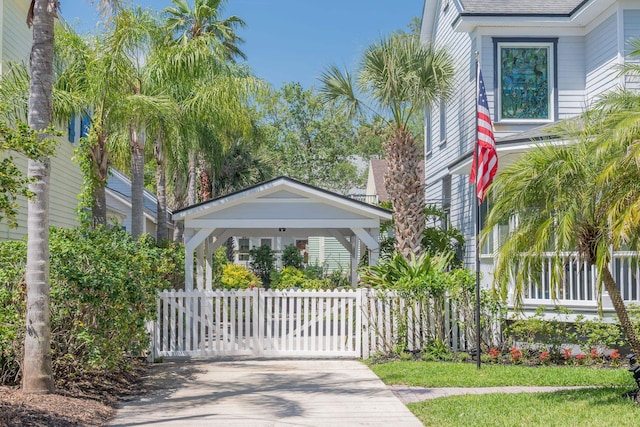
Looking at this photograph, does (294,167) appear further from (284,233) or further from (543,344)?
(543,344)

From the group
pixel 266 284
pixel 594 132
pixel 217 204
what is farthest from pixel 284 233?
pixel 266 284

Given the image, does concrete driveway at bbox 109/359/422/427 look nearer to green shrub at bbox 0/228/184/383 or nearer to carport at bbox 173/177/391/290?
green shrub at bbox 0/228/184/383

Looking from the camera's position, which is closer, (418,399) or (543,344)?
(418,399)

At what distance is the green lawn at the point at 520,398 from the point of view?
775cm

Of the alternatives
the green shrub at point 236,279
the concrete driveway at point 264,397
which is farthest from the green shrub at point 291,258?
the concrete driveway at point 264,397

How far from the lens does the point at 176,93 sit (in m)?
16.6

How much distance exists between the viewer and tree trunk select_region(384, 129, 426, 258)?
53.4ft

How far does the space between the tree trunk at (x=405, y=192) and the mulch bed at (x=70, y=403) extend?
7.94 metres

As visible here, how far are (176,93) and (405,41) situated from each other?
559 cm

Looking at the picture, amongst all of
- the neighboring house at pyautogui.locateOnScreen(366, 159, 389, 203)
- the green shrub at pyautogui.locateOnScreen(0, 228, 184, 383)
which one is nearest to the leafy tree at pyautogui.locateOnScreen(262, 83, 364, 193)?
the neighboring house at pyautogui.locateOnScreen(366, 159, 389, 203)

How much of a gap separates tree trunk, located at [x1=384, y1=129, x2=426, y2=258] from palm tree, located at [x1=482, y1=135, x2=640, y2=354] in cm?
715

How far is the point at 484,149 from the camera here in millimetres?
11703

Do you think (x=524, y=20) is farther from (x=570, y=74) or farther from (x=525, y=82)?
(x=570, y=74)

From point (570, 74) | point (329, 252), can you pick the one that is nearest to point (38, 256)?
point (570, 74)
